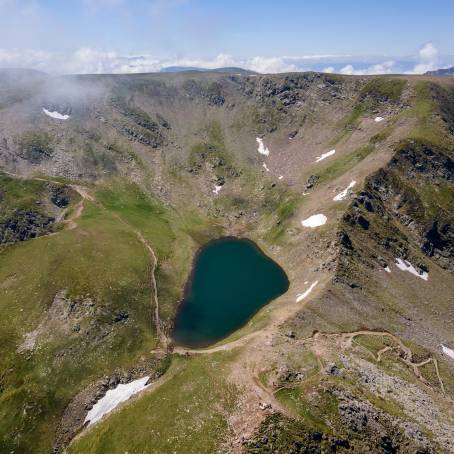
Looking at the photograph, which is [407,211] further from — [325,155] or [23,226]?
[23,226]

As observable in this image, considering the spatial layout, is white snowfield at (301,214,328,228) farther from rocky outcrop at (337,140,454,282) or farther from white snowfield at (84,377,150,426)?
white snowfield at (84,377,150,426)

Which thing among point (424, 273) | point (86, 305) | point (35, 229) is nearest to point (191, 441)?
point (86, 305)

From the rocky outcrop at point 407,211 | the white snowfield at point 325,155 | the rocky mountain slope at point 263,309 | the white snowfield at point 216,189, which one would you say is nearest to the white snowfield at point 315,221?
the rocky mountain slope at point 263,309

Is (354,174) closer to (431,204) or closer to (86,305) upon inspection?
(431,204)

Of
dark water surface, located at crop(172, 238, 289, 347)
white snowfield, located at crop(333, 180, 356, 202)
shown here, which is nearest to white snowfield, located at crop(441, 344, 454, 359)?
dark water surface, located at crop(172, 238, 289, 347)

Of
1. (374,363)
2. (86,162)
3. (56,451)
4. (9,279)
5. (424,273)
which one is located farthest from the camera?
(86,162)

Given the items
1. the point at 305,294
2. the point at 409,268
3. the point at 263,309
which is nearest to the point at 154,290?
the point at 263,309
